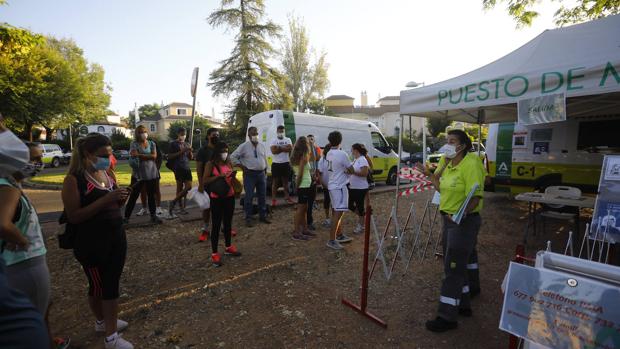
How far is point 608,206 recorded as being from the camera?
11.3 ft

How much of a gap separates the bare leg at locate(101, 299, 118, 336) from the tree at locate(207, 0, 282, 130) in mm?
21745

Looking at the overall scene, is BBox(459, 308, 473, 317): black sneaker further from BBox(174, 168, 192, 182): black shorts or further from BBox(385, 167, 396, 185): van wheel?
BBox(385, 167, 396, 185): van wheel

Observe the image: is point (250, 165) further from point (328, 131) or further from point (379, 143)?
point (379, 143)

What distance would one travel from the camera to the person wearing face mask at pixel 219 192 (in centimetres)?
413

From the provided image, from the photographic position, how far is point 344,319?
120 inches

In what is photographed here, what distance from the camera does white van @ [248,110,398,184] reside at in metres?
8.69

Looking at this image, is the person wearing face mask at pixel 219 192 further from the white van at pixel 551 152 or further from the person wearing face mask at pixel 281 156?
the white van at pixel 551 152

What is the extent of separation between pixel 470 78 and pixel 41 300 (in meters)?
5.17

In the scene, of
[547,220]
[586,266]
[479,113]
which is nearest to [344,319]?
[586,266]

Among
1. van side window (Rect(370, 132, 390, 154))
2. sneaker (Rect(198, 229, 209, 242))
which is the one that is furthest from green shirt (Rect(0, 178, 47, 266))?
van side window (Rect(370, 132, 390, 154))

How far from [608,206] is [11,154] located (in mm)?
5187

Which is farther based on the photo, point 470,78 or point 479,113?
point 479,113

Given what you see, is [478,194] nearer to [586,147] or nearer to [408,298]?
[408,298]

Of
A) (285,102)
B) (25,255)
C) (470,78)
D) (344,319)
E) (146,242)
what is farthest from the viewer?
(285,102)
